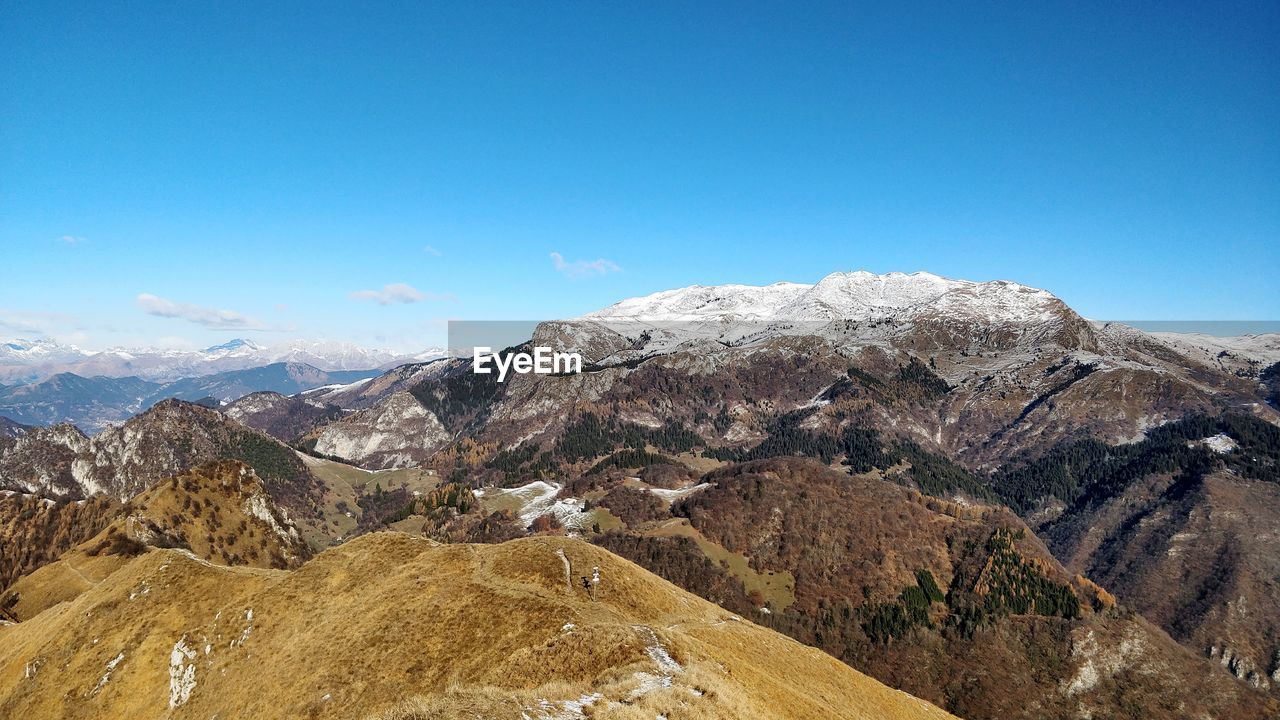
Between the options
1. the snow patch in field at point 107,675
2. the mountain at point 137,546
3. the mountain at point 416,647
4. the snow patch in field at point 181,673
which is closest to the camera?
the mountain at point 416,647

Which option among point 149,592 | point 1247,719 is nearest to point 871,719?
point 149,592

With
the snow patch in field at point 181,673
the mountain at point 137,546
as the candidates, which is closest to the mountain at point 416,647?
the snow patch in field at point 181,673

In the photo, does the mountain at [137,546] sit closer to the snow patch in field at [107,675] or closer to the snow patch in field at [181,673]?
the snow patch in field at [107,675]

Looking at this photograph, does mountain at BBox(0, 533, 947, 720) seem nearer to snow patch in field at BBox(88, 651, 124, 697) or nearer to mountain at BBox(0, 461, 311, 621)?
snow patch in field at BBox(88, 651, 124, 697)

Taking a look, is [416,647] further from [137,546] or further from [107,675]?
[137,546]

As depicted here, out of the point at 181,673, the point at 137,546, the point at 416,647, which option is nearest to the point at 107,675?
the point at 181,673

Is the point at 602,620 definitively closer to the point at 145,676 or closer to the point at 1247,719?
the point at 145,676

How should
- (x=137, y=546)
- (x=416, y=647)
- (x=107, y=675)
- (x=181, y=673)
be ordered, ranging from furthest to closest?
(x=137, y=546) → (x=107, y=675) → (x=181, y=673) → (x=416, y=647)

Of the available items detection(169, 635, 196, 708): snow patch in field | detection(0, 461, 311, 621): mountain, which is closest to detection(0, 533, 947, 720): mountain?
detection(169, 635, 196, 708): snow patch in field
